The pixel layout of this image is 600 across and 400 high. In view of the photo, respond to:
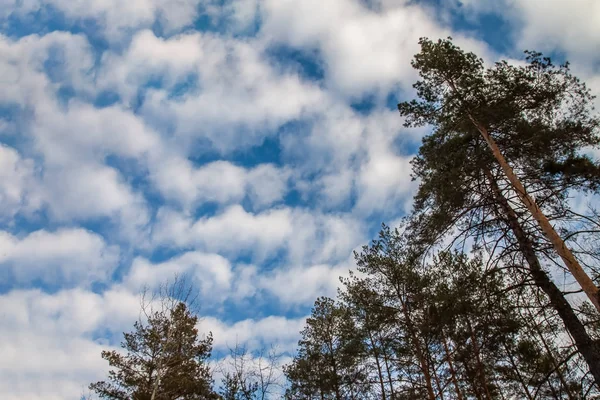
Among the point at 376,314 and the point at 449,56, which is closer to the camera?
the point at 449,56

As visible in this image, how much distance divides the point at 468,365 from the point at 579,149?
19.1 ft

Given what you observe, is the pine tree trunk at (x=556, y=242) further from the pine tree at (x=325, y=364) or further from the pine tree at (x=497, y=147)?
the pine tree at (x=325, y=364)

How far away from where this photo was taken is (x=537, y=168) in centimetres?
839

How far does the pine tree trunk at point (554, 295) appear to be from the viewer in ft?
19.3

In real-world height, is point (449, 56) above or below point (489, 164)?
above

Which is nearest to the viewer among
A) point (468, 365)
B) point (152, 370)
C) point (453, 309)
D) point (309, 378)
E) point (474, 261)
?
point (453, 309)

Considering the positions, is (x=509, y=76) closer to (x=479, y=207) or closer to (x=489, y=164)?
(x=489, y=164)

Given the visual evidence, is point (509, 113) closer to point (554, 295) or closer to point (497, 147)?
point (497, 147)

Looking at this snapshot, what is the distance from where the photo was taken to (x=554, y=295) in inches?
271

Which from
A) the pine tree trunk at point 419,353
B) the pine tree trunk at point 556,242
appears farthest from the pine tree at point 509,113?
the pine tree trunk at point 419,353

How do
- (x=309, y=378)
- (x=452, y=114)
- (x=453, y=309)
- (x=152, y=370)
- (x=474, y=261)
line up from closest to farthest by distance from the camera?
(x=453, y=309), (x=474, y=261), (x=452, y=114), (x=152, y=370), (x=309, y=378)

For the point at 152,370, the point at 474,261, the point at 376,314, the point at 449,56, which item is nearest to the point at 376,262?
the point at 376,314

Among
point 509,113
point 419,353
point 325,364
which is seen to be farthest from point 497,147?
point 325,364

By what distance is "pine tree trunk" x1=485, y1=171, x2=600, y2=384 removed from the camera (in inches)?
231
